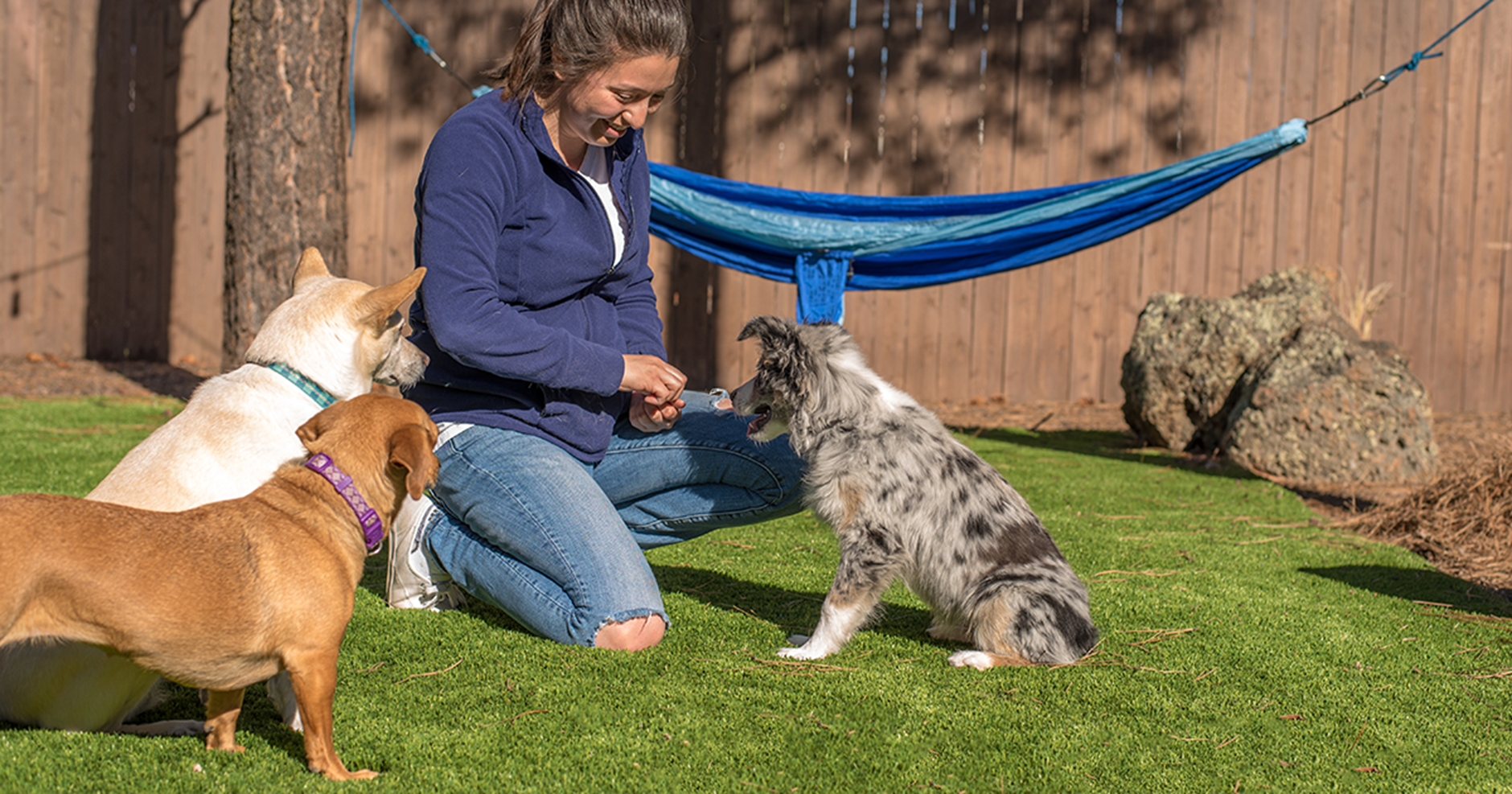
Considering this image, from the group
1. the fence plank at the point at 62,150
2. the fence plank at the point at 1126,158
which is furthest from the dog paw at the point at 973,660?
the fence plank at the point at 62,150

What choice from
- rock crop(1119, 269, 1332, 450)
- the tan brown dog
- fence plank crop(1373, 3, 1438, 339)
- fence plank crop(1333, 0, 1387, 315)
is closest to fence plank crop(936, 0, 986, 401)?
rock crop(1119, 269, 1332, 450)

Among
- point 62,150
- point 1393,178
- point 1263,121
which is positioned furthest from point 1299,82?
point 62,150

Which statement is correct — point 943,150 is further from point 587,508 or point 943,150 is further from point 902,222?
point 587,508

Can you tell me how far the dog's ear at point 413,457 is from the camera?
86.5 inches

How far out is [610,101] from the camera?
3.20m

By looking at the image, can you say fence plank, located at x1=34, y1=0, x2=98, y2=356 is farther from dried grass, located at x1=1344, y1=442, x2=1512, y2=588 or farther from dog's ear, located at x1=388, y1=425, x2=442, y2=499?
dried grass, located at x1=1344, y1=442, x2=1512, y2=588

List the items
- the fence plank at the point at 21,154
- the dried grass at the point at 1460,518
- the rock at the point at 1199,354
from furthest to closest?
the fence plank at the point at 21,154 → the rock at the point at 1199,354 → the dried grass at the point at 1460,518

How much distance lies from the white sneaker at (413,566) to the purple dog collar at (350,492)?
1.09 metres

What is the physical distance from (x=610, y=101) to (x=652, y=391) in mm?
904

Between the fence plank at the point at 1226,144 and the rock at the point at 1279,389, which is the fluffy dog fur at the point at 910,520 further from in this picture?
the fence plank at the point at 1226,144

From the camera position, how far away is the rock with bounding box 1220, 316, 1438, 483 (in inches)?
245

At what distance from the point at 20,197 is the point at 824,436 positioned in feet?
27.7

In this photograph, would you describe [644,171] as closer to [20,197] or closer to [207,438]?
[207,438]

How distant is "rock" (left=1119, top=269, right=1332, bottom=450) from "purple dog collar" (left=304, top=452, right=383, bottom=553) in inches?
237
